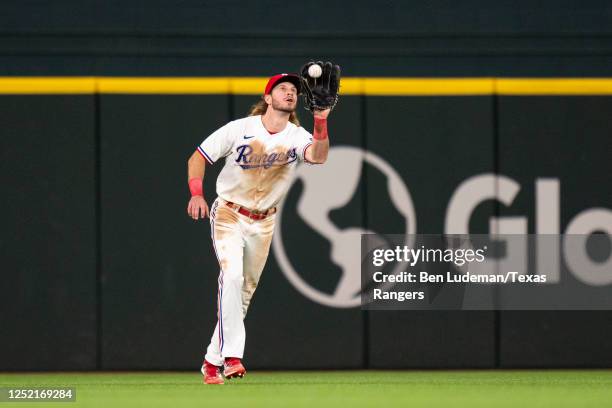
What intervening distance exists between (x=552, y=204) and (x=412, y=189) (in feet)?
3.67

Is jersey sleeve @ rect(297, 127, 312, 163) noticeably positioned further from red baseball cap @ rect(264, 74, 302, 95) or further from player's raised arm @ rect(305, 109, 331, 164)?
red baseball cap @ rect(264, 74, 302, 95)

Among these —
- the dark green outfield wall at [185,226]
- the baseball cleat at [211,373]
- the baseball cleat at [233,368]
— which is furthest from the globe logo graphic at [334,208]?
the baseball cleat at [233,368]

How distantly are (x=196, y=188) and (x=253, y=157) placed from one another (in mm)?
504

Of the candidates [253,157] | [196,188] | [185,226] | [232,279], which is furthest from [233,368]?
[185,226]

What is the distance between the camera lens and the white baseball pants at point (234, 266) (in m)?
8.30

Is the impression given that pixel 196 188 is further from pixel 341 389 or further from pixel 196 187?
pixel 341 389

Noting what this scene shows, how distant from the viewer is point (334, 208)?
10.0m

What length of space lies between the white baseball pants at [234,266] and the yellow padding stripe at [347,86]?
160 centimetres

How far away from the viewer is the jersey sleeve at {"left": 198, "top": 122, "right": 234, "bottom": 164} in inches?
336

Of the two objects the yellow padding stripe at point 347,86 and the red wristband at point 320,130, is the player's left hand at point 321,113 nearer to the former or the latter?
the red wristband at point 320,130
